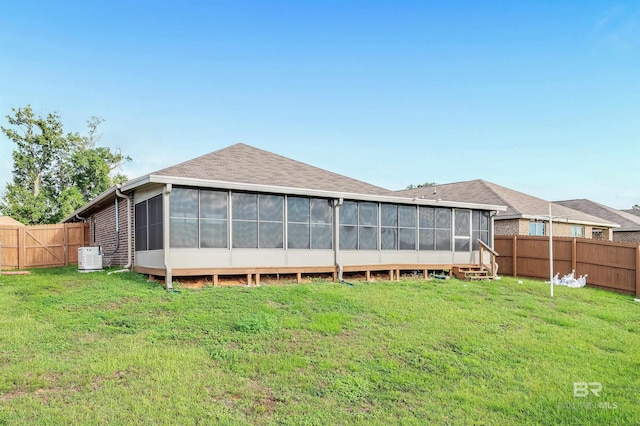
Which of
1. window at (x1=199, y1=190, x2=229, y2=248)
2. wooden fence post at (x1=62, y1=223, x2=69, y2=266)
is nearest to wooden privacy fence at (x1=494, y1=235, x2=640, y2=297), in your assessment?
window at (x1=199, y1=190, x2=229, y2=248)

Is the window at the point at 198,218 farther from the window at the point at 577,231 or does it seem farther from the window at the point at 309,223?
the window at the point at 577,231

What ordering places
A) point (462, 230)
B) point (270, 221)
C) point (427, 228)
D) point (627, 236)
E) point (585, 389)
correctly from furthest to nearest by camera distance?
point (627, 236) < point (462, 230) < point (427, 228) < point (270, 221) < point (585, 389)

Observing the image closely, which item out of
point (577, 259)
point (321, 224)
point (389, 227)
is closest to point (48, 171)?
point (321, 224)

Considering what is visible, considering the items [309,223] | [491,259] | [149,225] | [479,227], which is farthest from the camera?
[479,227]

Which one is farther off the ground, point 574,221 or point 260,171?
point 260,171

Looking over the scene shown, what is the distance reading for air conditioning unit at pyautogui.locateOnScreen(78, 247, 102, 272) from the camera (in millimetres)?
12648

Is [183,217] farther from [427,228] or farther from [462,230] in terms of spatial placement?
[462,230]

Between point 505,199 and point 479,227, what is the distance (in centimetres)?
566

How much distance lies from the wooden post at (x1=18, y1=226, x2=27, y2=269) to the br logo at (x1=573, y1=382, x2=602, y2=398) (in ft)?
59.9

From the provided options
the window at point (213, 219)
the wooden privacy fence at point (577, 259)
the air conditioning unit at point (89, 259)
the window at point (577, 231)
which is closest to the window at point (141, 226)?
the window at point (213, 219)

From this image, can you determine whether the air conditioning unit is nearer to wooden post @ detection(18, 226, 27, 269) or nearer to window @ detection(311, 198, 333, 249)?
wooden post @ detection(18, 226, 27, 269)

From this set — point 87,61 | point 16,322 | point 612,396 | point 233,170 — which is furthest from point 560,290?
point 87,61

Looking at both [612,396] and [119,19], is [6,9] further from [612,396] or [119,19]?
[612,396]

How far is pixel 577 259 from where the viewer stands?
1527 centimetres
